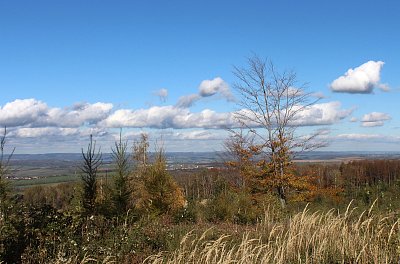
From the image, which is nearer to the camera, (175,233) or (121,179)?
(175,233)

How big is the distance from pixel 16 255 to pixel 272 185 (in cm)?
1301

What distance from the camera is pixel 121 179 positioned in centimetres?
1441

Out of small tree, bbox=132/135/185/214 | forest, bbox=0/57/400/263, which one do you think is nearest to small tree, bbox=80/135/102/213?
forest, bbox=0/57/400/263

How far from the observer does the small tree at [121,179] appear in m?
14.1

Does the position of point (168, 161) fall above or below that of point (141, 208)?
above

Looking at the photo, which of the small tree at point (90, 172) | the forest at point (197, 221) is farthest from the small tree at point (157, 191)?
the small tree at point (90, 172)

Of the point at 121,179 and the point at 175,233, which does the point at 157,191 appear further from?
the point at 175,233

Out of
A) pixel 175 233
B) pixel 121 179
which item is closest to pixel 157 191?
pixel 121 179

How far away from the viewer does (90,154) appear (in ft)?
41.1

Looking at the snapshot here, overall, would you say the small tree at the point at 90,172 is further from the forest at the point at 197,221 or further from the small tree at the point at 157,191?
the small tree at the point at 157,191

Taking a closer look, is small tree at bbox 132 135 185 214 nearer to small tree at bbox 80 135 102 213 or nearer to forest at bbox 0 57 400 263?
forest at bbox 0 57 400 263

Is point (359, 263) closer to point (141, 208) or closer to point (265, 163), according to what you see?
point (141, 208)

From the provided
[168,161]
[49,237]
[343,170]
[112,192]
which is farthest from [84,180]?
[343,170]

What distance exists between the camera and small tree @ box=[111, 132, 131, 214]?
556 inches
